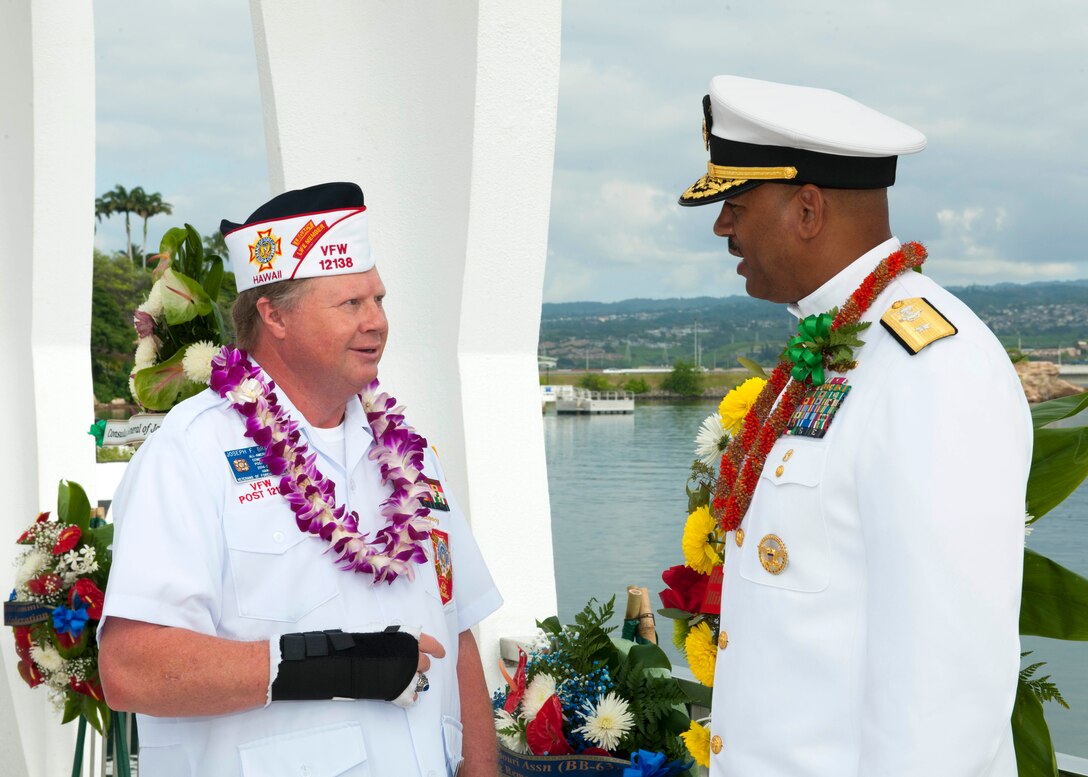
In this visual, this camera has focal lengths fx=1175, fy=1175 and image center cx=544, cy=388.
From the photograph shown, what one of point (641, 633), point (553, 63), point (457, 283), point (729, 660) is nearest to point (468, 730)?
point (729, 660)

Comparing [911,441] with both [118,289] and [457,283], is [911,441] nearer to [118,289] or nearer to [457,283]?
[457,283]

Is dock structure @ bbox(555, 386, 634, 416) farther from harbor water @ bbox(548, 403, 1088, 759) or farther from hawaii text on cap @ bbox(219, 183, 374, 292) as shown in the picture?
hawaii text on cap @ bbox(219, 183, 374, 292)

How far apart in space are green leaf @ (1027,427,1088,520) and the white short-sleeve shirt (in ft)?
3.47

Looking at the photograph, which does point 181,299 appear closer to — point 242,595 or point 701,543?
point 242,595

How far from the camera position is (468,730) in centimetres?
198

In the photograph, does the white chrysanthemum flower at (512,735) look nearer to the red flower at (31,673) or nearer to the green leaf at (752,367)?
the green leaf at (752,367)

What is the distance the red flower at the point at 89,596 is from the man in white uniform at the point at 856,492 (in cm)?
178

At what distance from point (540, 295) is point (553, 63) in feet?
2.18

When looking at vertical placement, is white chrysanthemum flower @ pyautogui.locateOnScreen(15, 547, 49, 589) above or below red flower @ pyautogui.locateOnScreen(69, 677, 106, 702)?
above

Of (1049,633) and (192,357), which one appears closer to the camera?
(1049,633)

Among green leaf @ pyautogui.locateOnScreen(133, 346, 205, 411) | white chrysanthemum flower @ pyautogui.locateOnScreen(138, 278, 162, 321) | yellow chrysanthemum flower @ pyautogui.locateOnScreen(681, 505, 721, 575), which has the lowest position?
yellow chrysanthemum flower @ pyautogui.locateOnScreen(681, 505, 721, 575)

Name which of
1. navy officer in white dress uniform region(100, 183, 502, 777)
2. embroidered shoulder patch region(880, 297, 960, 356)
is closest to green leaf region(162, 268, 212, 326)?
navy officer in white dress uniform region(100, 183, 502, 777)

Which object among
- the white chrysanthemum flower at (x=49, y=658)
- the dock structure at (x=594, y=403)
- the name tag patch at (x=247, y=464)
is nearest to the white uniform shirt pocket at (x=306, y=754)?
the name tag patch at (x=247, y=464)

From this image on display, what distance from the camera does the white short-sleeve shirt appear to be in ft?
5.31
